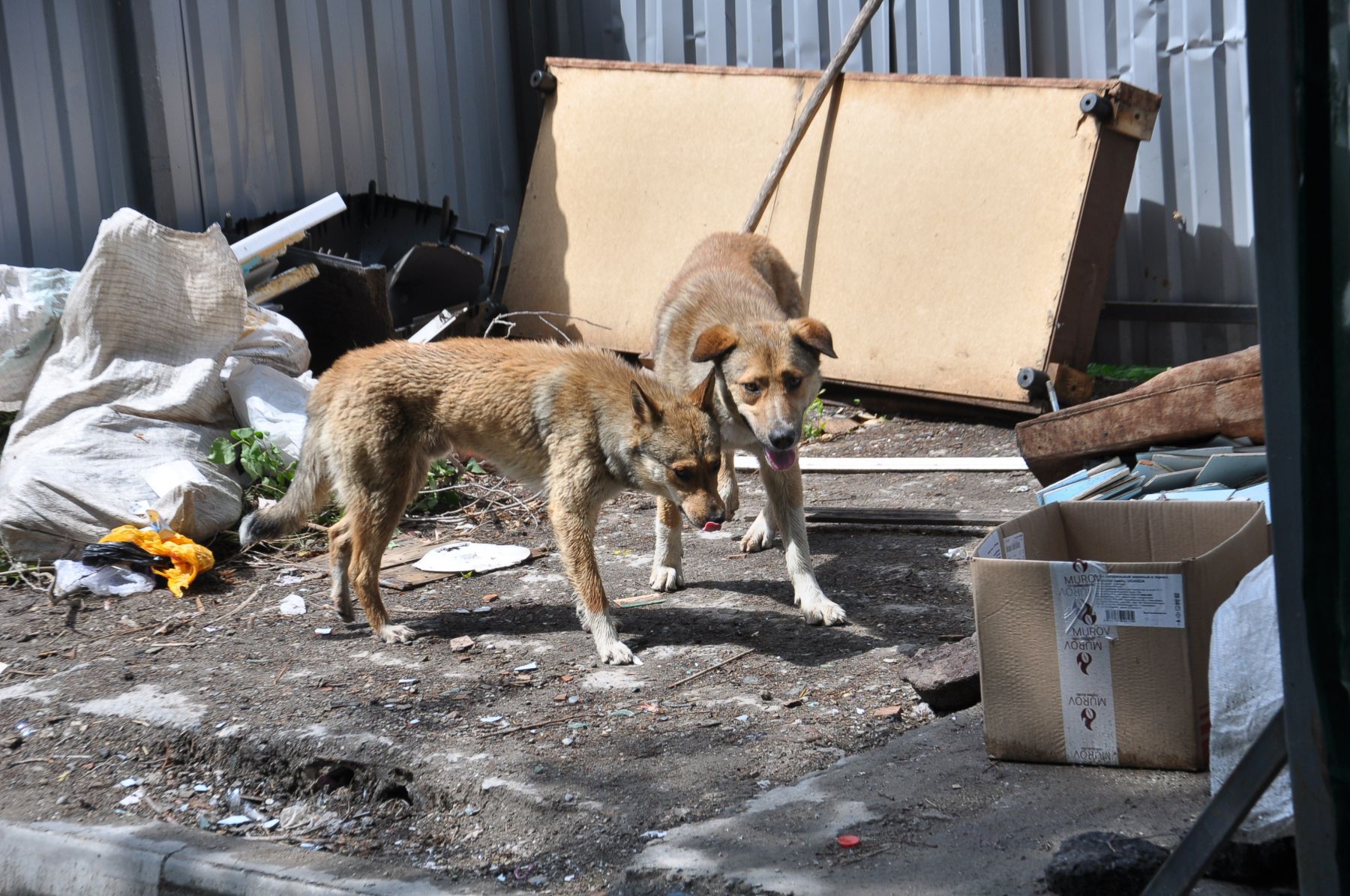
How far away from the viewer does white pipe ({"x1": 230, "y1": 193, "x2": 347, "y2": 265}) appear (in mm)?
8227

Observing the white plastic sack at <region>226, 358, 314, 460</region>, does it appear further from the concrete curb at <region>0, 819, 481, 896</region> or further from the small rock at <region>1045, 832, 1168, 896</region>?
the small rock at <region>1045, 832, 1168, 896</region>

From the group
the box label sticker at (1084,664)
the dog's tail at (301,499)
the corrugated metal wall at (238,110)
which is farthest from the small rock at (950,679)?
the corrugated metal wall at (238,110)

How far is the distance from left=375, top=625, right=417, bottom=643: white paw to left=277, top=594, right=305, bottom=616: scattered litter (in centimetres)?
66

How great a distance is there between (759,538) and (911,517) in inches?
32.7

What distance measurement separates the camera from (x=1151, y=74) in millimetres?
8430

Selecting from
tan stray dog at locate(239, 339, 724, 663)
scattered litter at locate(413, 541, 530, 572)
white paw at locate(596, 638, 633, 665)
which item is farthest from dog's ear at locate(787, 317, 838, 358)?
scattered litter at locate(413, 541, 530, 572)

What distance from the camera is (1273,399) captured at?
183cm

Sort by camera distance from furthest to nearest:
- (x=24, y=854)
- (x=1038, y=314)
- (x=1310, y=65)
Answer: (x=1038, y=314) < (x=24, y=854) < (x=1310, y=65)

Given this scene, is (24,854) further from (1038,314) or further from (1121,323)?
(1121,323)

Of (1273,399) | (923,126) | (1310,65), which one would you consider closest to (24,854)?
(1273,399)

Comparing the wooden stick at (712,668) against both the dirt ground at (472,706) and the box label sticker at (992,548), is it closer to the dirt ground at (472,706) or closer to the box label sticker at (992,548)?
the dirt ground at (472,706)

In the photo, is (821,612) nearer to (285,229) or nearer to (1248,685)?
(1248,685)

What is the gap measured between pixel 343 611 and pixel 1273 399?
178 inches

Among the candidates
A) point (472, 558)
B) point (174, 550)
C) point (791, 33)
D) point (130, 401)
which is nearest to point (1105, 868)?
point (472, 558)
